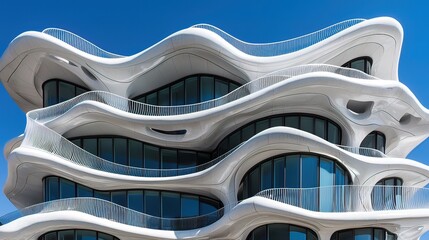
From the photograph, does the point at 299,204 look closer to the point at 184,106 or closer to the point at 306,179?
the point at 306,179

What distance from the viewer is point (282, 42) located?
30.2 meters

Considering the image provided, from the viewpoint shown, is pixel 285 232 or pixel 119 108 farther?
pixel 119 108

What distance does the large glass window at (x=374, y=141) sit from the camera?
27.9 meters

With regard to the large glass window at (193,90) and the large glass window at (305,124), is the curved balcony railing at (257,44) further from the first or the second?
the large glass window at (305,124)

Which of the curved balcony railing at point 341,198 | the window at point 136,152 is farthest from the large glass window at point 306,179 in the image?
the window at point 136,152

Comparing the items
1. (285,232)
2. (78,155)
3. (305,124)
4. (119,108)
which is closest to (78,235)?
(78,155)

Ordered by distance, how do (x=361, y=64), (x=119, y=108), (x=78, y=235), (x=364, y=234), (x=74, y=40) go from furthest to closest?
(x=74, y=40)
(x=119, y=108)
(x=361, y=64)
(x=78, y=235)
(x=364, y=234)

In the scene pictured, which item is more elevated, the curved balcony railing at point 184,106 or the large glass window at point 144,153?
the curved balcony railing at point 184,106

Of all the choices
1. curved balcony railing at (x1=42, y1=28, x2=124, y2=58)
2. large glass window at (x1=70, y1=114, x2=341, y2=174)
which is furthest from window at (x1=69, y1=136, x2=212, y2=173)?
curved balcony railing at (x1=42, y1=28, x2=124, y2=58)

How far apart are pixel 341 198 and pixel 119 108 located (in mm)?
15444

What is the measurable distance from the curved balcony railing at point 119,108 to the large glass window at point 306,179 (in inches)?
111

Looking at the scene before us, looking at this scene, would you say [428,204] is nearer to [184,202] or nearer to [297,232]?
[297,232]

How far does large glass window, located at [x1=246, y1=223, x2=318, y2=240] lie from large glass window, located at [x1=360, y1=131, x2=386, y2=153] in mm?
7235

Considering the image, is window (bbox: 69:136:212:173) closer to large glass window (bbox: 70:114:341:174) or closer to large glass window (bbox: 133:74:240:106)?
large glass window (bbox: 70:114:341:174)
